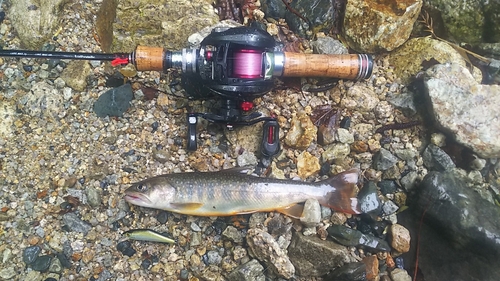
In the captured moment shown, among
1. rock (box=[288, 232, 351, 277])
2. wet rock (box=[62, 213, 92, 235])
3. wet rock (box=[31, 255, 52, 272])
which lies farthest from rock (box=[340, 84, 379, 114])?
wet rock (box=[31, 255, 52, 272])

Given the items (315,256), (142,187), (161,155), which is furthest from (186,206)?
(315,256)

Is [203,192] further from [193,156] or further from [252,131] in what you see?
[252,131]

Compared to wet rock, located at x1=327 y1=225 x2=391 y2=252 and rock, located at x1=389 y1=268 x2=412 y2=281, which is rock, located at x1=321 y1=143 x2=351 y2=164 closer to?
wet rock, located at x1=327 y1=225 x2=391 y2=252

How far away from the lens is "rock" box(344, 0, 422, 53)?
4.98m

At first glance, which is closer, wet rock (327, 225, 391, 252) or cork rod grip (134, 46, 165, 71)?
cork rod grip (134, 46, 165, 71)

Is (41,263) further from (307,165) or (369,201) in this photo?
(369,201)

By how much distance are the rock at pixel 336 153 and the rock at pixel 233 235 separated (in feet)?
4.07

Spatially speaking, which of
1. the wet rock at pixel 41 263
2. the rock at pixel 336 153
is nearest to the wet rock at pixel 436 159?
the rock at pixel 336 153

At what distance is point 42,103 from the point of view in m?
4.88

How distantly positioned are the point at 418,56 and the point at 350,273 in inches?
104

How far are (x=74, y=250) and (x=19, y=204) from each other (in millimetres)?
765

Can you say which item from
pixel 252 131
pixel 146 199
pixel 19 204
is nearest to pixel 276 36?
pixel 252 131

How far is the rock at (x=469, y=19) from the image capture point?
5.01 meters

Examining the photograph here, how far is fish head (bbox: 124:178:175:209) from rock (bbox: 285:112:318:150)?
54.5 inches
